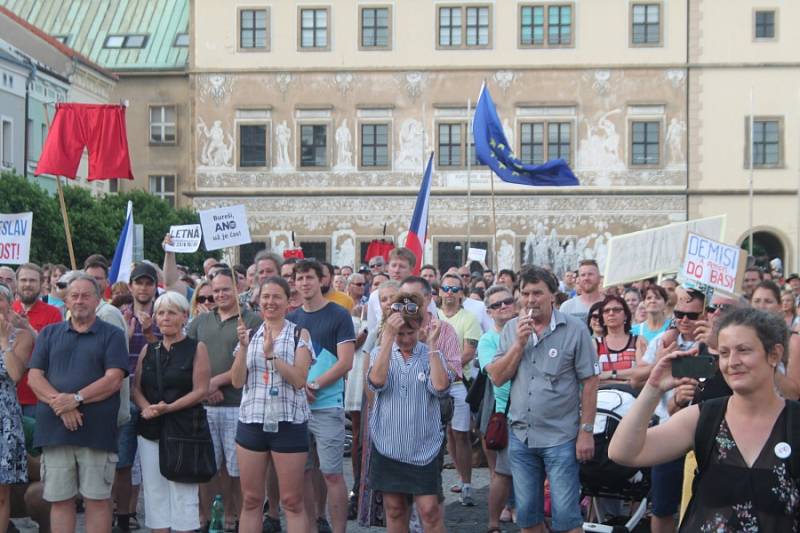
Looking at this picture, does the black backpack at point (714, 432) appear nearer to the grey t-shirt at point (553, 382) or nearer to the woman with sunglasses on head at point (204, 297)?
the grey t-shirt at point (553, 382)

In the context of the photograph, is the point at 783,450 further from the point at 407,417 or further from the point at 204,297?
the point at 204,297

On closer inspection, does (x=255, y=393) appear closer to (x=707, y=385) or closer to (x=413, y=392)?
(x=413, y=392)

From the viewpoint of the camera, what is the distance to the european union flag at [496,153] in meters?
22.2

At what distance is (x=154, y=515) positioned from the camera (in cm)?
788

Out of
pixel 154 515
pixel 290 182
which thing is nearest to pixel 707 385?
pixel 154 515

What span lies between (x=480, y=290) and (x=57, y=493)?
9461mm

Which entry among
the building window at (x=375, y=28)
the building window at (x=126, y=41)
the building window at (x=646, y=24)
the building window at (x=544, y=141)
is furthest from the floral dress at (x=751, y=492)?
the building window at (x=126, y=41)

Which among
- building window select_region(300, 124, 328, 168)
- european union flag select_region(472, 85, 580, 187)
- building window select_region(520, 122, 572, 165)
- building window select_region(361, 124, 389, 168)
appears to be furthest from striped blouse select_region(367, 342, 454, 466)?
building window select_region(300, 124, 328, 168)

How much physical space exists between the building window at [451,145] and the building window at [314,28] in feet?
16.2

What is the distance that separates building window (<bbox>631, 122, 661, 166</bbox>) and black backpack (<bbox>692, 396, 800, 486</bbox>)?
126 ft

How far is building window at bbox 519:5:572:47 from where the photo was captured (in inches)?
1661

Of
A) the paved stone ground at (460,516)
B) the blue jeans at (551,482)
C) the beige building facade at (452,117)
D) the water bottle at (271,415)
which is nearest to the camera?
the blue jeans at (551,482)

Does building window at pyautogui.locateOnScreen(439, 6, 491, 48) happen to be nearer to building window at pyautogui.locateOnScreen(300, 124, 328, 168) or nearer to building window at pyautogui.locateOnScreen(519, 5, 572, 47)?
building window at pyautogui.locateOnScreen(519, 5, 572, 47)

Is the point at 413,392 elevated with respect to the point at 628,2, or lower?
lower
